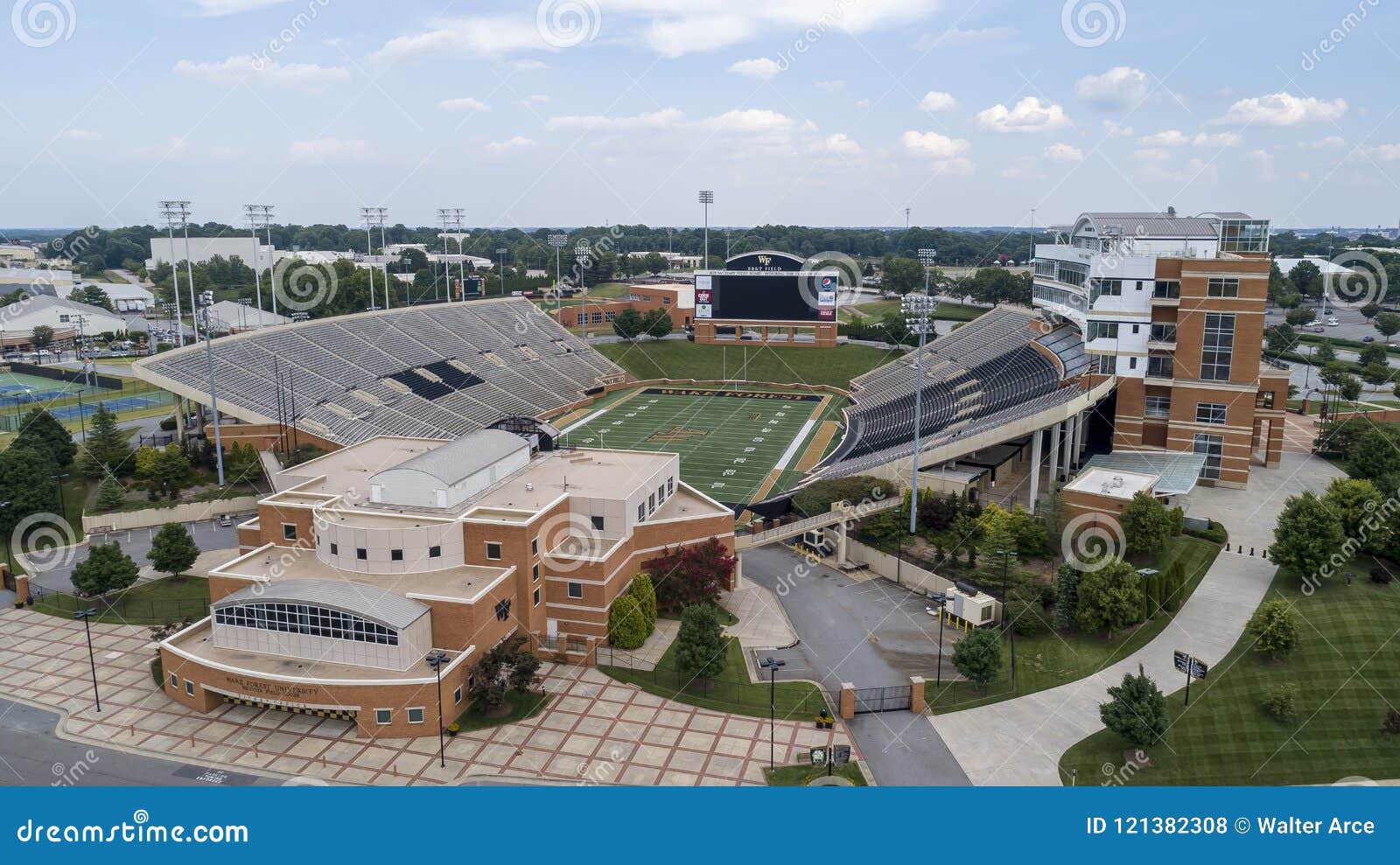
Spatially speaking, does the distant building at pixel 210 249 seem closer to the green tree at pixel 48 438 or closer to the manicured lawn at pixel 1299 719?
the green tree at pixel 48 438

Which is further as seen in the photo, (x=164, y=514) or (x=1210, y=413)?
(x=1210, y=413)

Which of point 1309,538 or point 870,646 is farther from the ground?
point 1309,538

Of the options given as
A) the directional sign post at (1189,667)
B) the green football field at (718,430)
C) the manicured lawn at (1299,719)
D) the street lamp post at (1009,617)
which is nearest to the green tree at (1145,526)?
the street lamp post at (1009,617)

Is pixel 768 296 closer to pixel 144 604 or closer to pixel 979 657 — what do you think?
pixel 144 604

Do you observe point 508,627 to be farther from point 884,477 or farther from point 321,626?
point 884,477

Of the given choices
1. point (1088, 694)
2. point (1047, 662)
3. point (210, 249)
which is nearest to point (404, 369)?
point (1047, 662)

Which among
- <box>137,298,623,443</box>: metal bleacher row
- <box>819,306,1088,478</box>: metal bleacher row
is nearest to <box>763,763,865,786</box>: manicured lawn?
<box>819,306,1088,478</box>: metal bleacher row

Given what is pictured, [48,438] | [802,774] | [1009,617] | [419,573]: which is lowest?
[802,774]
